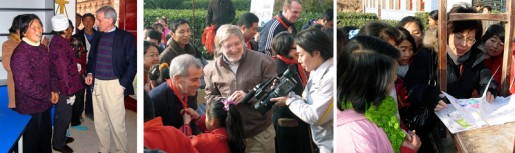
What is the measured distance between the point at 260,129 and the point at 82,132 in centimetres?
244

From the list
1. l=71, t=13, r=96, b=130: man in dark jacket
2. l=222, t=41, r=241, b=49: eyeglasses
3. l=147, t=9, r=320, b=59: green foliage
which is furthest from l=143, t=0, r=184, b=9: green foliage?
l=71, t=13, r=96, b=130: man in dark jacket

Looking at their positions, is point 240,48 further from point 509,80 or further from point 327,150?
point 509,80

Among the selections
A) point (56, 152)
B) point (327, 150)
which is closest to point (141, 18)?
point (327, 150)

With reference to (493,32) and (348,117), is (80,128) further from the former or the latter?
(493,32)

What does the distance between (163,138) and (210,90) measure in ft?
1.15

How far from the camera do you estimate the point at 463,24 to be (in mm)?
4367

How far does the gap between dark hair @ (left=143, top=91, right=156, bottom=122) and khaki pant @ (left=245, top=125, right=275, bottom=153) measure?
548 mm

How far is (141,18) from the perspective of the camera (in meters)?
3.58

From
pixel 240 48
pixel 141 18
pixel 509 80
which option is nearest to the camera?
pixel 141 18

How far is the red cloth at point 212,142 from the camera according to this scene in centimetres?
378

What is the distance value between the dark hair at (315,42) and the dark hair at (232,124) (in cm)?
52

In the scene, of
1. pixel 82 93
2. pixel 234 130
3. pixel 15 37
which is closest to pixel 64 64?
pixel 15 37

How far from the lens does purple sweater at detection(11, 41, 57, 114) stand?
4.86 meters

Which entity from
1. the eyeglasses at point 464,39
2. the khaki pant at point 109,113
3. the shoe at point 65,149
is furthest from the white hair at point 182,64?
the shoe at point 65,149
